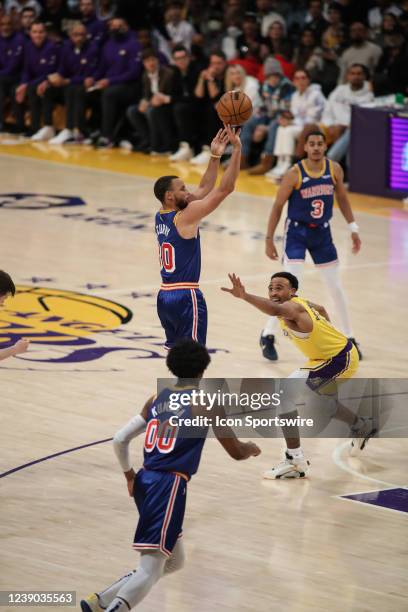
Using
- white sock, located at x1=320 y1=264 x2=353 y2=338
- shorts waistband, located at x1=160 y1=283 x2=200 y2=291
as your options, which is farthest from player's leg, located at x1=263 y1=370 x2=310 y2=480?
white sock, located at x1=320 y1=264 x2=353 y2=338

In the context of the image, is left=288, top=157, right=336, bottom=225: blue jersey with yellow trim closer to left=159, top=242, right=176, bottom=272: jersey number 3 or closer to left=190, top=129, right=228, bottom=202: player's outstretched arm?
left=190, top=129, right=228, bottom=202: player's outstretched arm

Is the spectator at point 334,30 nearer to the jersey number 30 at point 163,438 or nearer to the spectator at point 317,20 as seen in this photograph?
the spectator at point 317,20

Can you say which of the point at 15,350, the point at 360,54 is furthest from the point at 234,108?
the point at 360,54

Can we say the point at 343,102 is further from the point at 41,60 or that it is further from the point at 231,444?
the point at 231,444

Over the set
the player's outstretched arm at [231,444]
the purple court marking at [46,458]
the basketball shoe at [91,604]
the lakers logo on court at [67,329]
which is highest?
the player's outstretched arm at [231,444]

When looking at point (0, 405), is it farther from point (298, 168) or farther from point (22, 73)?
point (22, 73)

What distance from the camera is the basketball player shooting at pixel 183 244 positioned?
305 inches

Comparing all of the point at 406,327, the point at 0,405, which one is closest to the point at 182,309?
the point at 0,405

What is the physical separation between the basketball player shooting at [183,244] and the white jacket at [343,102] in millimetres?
10134

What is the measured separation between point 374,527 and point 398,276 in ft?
21.4

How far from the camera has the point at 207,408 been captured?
557 centimetres

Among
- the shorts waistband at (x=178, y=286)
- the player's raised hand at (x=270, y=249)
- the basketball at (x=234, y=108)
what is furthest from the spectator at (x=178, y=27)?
the shorts waistband at (x=178, y=286)

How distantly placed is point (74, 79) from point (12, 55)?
1.78 meters

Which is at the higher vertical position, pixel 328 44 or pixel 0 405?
pixel 328 44
